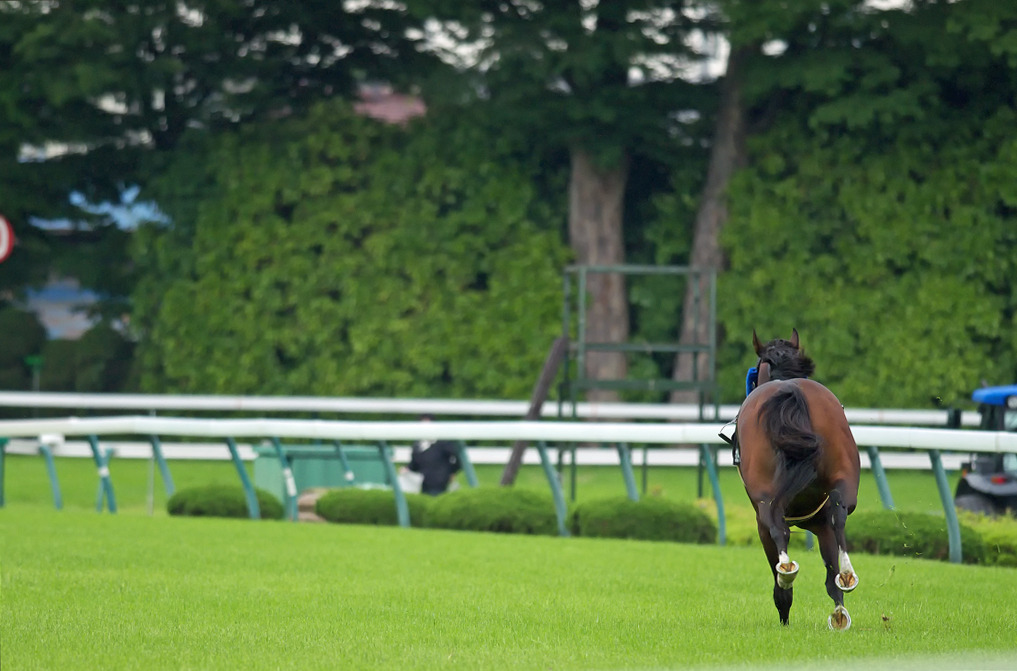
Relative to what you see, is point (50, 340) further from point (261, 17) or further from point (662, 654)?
point (662, 654)

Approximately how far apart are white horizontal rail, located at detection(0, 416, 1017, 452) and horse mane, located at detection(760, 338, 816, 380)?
3081mm

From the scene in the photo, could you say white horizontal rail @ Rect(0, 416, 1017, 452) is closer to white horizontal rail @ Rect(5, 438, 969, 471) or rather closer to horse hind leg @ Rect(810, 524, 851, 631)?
white horizontal rail @ Rect(5, 438, 969, 471)

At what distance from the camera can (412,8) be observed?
18953mm

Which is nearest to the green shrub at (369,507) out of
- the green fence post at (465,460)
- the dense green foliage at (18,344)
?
the green fence post at (465,460)

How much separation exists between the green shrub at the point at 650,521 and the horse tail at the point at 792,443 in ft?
16.5

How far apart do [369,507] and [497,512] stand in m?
1.28

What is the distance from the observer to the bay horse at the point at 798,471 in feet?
21.4

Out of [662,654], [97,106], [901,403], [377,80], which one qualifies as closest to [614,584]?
[662,654]

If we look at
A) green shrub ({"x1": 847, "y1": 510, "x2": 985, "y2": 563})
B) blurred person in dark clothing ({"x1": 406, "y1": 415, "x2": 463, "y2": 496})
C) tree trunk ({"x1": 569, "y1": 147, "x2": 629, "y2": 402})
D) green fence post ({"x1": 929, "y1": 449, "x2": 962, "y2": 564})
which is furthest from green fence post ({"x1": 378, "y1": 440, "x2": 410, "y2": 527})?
tree trunk ({"x1": 569, "y1": 147, "x2": 629, "y2": 402})

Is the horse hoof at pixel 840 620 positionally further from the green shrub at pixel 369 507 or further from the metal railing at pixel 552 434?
the green shrub at pixel 369 507

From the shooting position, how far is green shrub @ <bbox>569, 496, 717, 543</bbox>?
1158cm

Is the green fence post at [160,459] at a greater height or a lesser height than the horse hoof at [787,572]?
lesser

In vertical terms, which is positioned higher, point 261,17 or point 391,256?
point 261,17

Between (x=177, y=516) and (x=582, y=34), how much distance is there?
8401 mm
